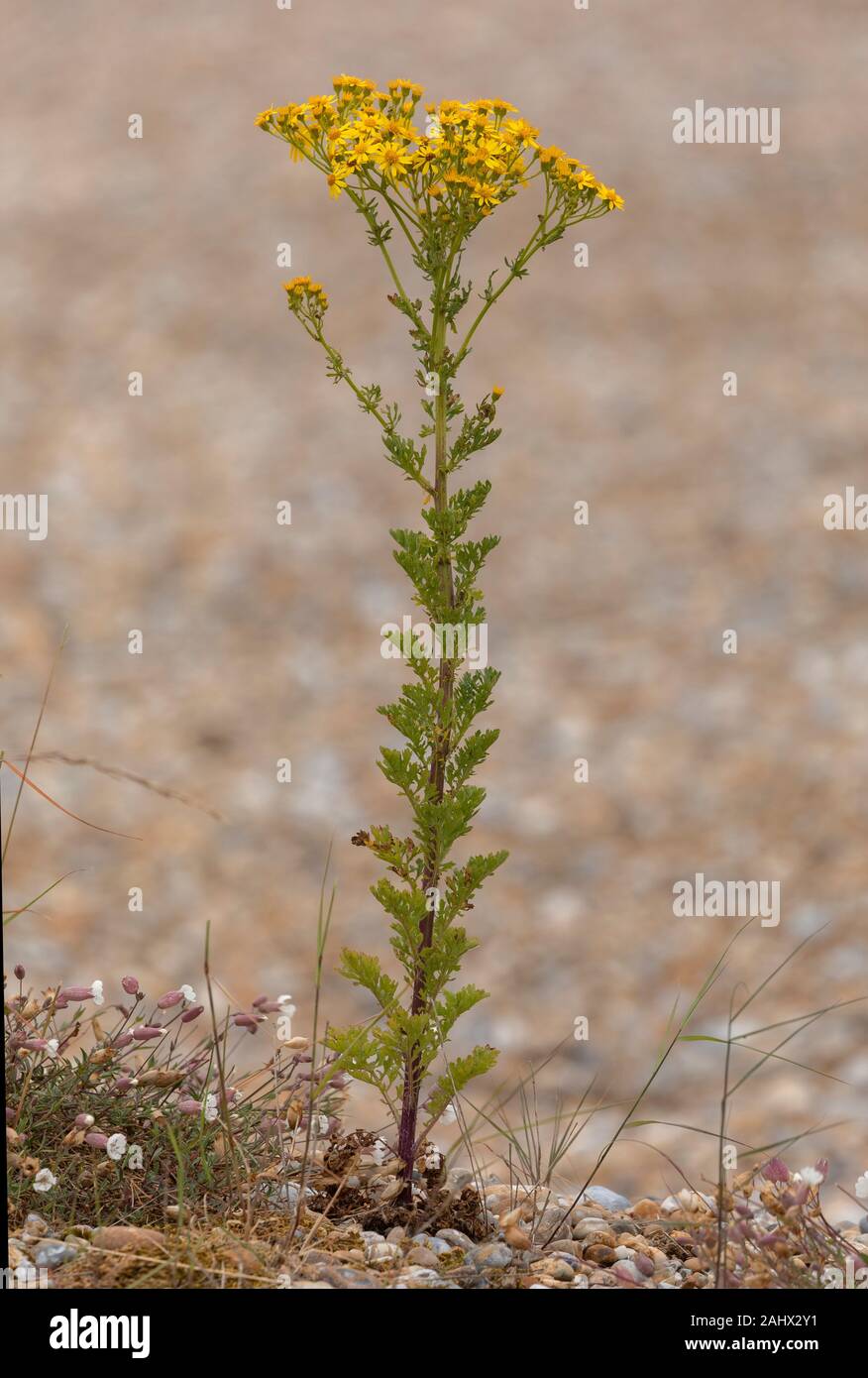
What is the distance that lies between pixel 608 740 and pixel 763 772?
0.74m

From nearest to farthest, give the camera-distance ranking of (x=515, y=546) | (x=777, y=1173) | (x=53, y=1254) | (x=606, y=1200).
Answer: (x=53, y=1254) → (x=777, y=1173) → (x=606, y=1200) → (x=515, y=546)

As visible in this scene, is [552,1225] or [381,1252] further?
[552,1225]

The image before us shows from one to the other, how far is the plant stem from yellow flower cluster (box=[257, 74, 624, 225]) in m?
0.18

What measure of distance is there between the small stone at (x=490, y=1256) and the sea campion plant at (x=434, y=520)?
0.21 metres

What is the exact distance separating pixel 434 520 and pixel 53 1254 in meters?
1.61

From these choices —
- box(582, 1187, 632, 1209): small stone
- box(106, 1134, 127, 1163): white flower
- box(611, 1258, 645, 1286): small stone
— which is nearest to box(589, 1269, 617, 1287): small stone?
box(611, 1258, 645, 1286): small stone

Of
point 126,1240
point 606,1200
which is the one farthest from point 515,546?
point 126,1240

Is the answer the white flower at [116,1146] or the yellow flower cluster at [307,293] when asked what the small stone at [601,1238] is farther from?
the yellow flower cluster at [307,293]

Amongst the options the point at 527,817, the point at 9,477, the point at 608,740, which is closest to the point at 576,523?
the point at 608,740

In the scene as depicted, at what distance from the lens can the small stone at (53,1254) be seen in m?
2.59

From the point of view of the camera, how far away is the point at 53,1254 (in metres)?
2.61

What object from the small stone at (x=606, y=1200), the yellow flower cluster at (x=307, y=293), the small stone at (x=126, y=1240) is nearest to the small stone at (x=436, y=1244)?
the small stone at (x=126, y=1240)

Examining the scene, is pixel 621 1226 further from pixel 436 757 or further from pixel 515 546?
pixel 515 546

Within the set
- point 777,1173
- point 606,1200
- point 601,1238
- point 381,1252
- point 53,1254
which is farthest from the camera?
point 606,1200
